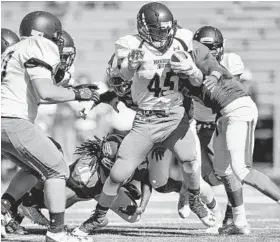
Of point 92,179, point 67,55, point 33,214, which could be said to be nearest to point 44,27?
point 67,55

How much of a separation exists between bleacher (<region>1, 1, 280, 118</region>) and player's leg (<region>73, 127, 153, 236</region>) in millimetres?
9195

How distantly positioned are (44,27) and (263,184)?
68.6 inches

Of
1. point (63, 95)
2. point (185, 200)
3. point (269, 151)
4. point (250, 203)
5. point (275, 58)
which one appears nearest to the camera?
point (63, 95)

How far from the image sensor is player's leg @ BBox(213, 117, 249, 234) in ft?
18.6

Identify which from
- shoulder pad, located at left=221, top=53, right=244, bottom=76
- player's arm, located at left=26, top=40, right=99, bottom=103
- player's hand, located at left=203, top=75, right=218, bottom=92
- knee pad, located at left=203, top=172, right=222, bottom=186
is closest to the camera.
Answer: player's arm, located at left=26, top=40, right=99, bottom=103

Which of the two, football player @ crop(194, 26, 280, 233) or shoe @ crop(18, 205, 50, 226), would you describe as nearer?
shoe @ crop(18, 205, 50, 226)

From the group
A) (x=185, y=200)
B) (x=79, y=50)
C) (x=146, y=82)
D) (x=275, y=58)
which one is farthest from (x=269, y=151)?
(x=146, y=82)

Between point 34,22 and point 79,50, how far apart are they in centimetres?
961

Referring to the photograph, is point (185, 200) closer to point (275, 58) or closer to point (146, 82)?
point (146, 82)

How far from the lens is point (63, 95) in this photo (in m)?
4.72

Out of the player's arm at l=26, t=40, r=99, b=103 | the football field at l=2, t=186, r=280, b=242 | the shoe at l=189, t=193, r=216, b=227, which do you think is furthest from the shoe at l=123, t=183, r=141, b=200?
the player's arm at l=26, t=40, r=99, b=103

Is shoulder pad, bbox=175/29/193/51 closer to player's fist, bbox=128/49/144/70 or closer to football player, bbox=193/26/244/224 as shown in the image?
player's fist, bbox=128/49/144/70

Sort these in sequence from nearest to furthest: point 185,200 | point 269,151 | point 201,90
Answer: point 201,90, point 185,200, point 269,151

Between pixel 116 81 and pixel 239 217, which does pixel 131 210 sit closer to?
pixel 239 217
